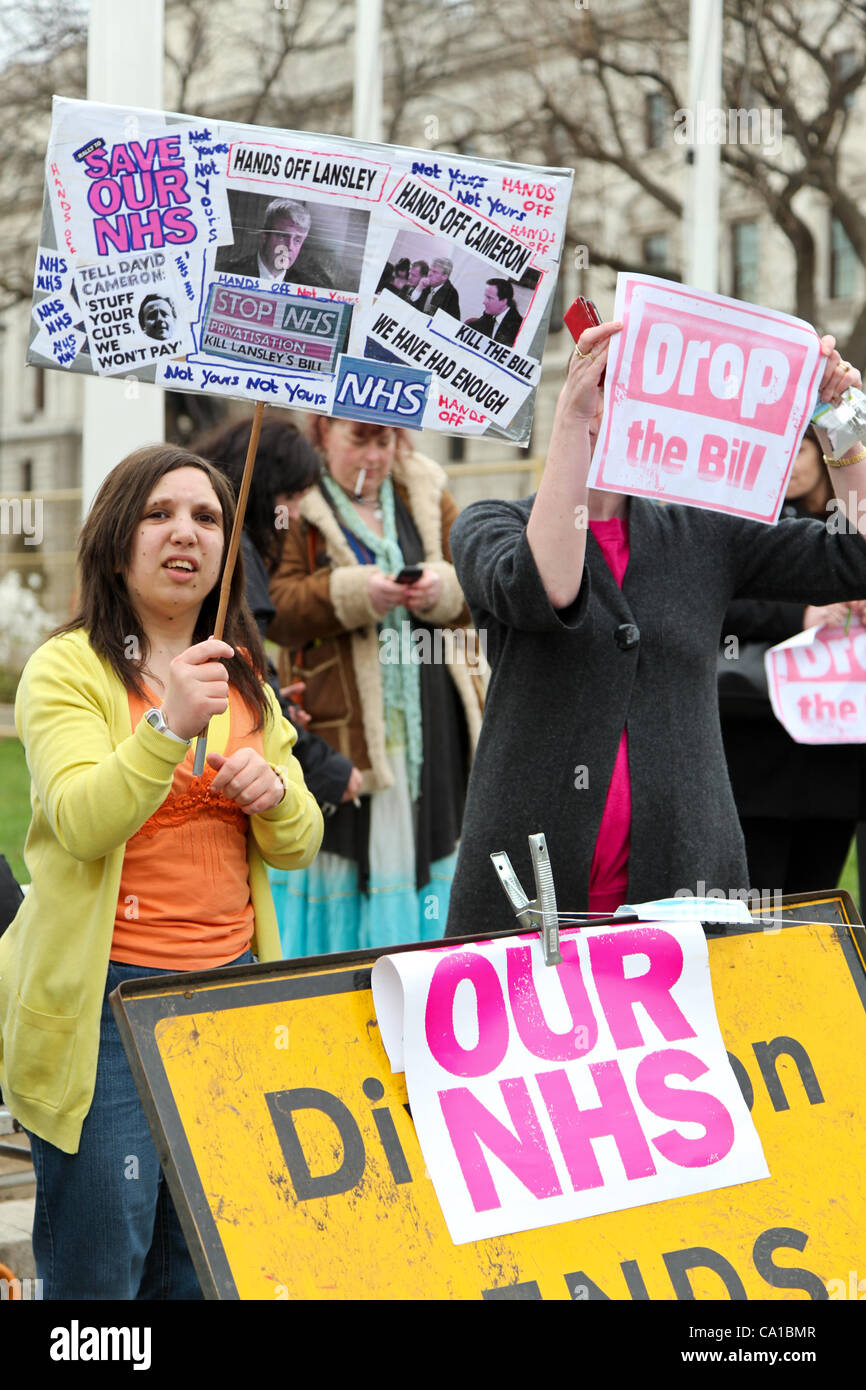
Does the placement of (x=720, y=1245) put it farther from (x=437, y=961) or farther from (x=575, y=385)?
(x=575, y=385)

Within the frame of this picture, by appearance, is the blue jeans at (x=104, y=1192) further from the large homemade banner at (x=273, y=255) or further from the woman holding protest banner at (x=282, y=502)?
the woman holding protest banner at (x=282, y=502)

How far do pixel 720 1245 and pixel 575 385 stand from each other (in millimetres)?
1280

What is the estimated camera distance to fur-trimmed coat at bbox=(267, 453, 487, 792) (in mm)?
3924

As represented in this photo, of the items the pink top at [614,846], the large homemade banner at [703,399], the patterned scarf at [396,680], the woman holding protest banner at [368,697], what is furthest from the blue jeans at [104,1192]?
the patterned scarf at [396,680]

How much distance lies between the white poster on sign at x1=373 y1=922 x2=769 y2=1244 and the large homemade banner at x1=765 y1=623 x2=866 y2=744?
7.54 feet

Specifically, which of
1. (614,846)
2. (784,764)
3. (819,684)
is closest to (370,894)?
(784,764)

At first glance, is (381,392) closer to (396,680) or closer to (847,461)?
(847,461)

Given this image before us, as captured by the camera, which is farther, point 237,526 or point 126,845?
point 126,845

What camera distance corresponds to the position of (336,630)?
3.98m

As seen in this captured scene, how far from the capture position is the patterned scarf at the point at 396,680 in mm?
4059

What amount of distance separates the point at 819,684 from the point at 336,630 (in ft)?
4.51

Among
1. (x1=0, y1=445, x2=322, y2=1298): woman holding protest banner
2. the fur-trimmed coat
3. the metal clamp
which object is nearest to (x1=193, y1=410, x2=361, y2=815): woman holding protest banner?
the fur-trimmed coat

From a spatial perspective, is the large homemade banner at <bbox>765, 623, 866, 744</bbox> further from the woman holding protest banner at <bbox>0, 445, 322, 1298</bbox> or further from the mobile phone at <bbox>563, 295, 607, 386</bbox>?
the woman holding protest banner at <bbox>0, 445, 322, 1298</bbox>
